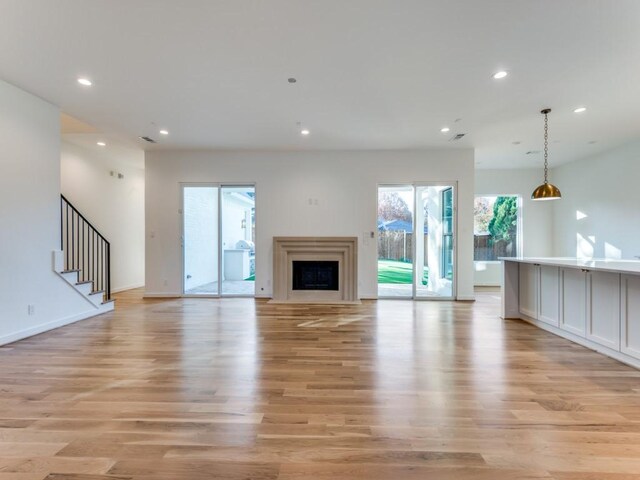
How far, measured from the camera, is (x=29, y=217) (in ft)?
12.5

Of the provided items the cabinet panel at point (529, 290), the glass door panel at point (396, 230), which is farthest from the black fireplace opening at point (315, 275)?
the cabinet panel at point (529, 290)

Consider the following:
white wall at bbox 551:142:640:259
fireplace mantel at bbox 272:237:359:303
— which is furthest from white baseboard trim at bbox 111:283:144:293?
white wall at bbox 551:142:640:259

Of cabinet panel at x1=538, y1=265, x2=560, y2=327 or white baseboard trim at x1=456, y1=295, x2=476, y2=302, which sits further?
white baseboard trim at x1=456, y1=295, x2=476, y2=302

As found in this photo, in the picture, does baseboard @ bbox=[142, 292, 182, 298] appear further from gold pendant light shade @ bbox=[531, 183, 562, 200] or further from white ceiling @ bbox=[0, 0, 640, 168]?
gold pendant light shade @ bbox=[531, 183, 562, 200]

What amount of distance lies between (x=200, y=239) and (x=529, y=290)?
623 centimetres

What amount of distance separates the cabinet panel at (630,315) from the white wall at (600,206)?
418cm

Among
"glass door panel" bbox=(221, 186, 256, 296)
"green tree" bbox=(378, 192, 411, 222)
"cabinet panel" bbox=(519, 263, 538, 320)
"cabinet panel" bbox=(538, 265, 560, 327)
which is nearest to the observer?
"cabinet panel" bbox=(538, 265, 560, 327)

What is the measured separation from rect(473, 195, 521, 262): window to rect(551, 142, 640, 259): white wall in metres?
1.01

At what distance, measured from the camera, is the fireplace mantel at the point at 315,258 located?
19.5 ft

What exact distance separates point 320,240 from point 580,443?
468 cm

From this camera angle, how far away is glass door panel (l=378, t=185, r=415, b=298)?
20.3 ft

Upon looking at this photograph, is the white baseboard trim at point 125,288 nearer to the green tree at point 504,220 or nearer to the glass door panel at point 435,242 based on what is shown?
the glass door panel at point 435,242

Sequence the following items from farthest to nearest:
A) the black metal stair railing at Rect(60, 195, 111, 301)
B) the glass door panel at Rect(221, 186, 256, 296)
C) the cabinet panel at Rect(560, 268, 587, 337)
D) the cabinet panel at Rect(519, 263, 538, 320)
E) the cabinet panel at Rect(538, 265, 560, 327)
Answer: the glass door panel at Rect(221, 186, 256, 296)
the black metal stair railing at Rect(60, 195, 111, 301)
the cabinet panel at Rect(519, 263, 538, 320)
the cabinet panel at Rect(538, 265, 560, 327)
the cabinet panel at Rect(560, 268, 587, 337)

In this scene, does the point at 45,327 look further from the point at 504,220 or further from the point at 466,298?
the point at 504,220
